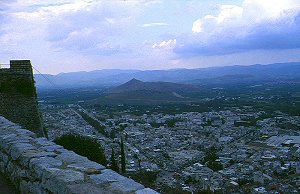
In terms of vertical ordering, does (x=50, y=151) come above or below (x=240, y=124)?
above

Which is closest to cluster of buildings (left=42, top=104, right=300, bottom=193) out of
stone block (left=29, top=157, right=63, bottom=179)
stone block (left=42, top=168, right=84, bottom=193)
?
stone block (left=29, top=157, right=63, bottom=179)

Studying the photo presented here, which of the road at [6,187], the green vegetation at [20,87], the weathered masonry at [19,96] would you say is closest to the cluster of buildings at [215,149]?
the weathered masonry at [19,96]

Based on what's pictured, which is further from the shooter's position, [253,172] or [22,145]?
[253,172]

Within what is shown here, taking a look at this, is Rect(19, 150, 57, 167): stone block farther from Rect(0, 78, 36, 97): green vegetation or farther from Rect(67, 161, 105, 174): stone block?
Rect(0, 78, 36, 97): green vegetation

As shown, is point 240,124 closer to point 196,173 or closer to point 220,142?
point 220,142

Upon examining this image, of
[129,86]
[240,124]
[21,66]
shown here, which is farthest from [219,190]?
[129,86]

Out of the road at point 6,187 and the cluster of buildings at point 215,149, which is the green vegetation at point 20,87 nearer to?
the road at point 6,187

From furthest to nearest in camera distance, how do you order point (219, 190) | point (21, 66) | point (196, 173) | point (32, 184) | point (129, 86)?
point (129, 86)
point (196, 173)
point (219, 190)
point (21, 66)
point (32, 184)
